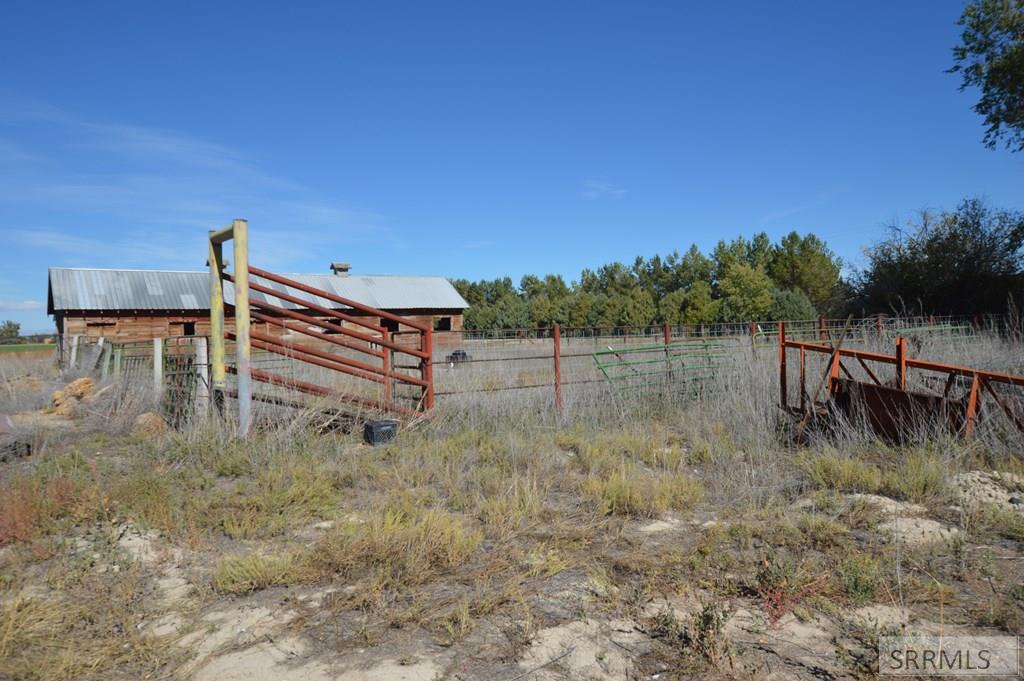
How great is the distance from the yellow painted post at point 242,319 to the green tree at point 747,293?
48901 millimetres

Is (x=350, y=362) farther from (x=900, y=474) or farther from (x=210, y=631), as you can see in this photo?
(x=900, y=474)

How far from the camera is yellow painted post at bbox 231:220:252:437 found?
744cm

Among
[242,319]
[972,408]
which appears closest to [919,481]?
[972,408]

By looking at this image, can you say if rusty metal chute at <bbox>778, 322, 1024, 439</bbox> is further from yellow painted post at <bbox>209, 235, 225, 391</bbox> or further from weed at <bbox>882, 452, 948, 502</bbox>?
yellow painted post at <bbox>209, 235, 225, 391</bbox>

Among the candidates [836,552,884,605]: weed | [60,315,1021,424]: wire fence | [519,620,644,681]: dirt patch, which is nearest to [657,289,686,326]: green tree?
[60,315,1021,424]: wire fence

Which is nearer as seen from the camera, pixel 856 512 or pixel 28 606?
pixel 28 606

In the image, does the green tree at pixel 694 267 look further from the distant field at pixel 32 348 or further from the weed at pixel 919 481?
the weed at pixel 919 481

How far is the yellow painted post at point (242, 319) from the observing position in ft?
24.4

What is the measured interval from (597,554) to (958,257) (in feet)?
92.0

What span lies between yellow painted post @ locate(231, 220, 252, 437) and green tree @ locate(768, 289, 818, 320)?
130 ft

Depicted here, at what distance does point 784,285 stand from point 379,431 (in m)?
62.6

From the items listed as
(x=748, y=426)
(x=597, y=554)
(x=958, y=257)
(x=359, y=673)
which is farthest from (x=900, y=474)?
(x=958, y=257)

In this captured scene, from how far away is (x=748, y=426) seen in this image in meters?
8.05

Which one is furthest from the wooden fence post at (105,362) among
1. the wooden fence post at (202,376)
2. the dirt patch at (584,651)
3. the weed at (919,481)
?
the weed at (919,481)
